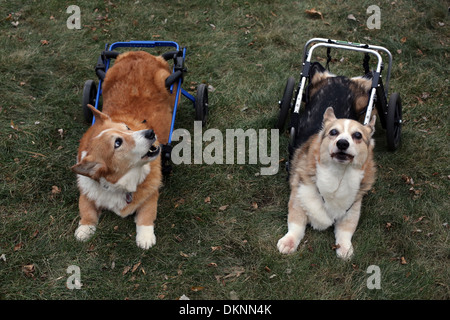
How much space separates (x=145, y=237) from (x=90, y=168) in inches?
34.2

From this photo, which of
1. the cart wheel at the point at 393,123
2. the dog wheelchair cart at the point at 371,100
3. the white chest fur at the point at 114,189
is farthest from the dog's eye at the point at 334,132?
the white chest fur at the point at 114,189

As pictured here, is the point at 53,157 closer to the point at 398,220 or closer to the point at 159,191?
the point at 159,191

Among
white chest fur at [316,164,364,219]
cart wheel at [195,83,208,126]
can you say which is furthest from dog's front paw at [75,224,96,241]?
white chest fur at [316,164,364,219]

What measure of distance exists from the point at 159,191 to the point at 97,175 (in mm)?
1030

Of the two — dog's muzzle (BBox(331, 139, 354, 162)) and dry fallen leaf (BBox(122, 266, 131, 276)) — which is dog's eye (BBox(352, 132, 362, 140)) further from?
dry fallen leaf (BBox(122, 266, 131, 276))

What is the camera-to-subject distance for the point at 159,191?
4.49 metres

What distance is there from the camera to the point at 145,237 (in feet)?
12.7

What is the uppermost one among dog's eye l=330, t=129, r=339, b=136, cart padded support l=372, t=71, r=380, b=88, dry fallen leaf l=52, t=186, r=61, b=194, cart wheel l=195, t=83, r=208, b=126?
cart padded support l=372, t=71, r=380, b=88

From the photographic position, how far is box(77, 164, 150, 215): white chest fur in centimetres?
375

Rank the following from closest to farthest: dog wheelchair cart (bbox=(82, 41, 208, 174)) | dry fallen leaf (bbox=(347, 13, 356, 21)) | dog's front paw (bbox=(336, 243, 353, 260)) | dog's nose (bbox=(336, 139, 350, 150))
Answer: dog's nose (bbox=(336, 139, 350, 150)) < dog's front paw (bbox=(336, 243, 353, 260)) < dog wheelchair cart (bbox=(82, 41, 208, 174)) < dry fallen leaf (bbox=(347, 13, 356, 21))

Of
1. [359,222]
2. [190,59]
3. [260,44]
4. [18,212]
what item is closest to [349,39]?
[260,44]

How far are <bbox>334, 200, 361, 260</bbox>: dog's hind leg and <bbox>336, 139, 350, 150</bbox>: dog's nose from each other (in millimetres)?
708

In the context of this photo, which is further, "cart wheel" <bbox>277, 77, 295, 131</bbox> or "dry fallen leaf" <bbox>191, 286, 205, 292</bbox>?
"cart wheel" <bbox>277, 77, 295, 131</bbox>

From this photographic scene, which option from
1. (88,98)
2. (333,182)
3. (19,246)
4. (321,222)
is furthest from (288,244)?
(88,98)
